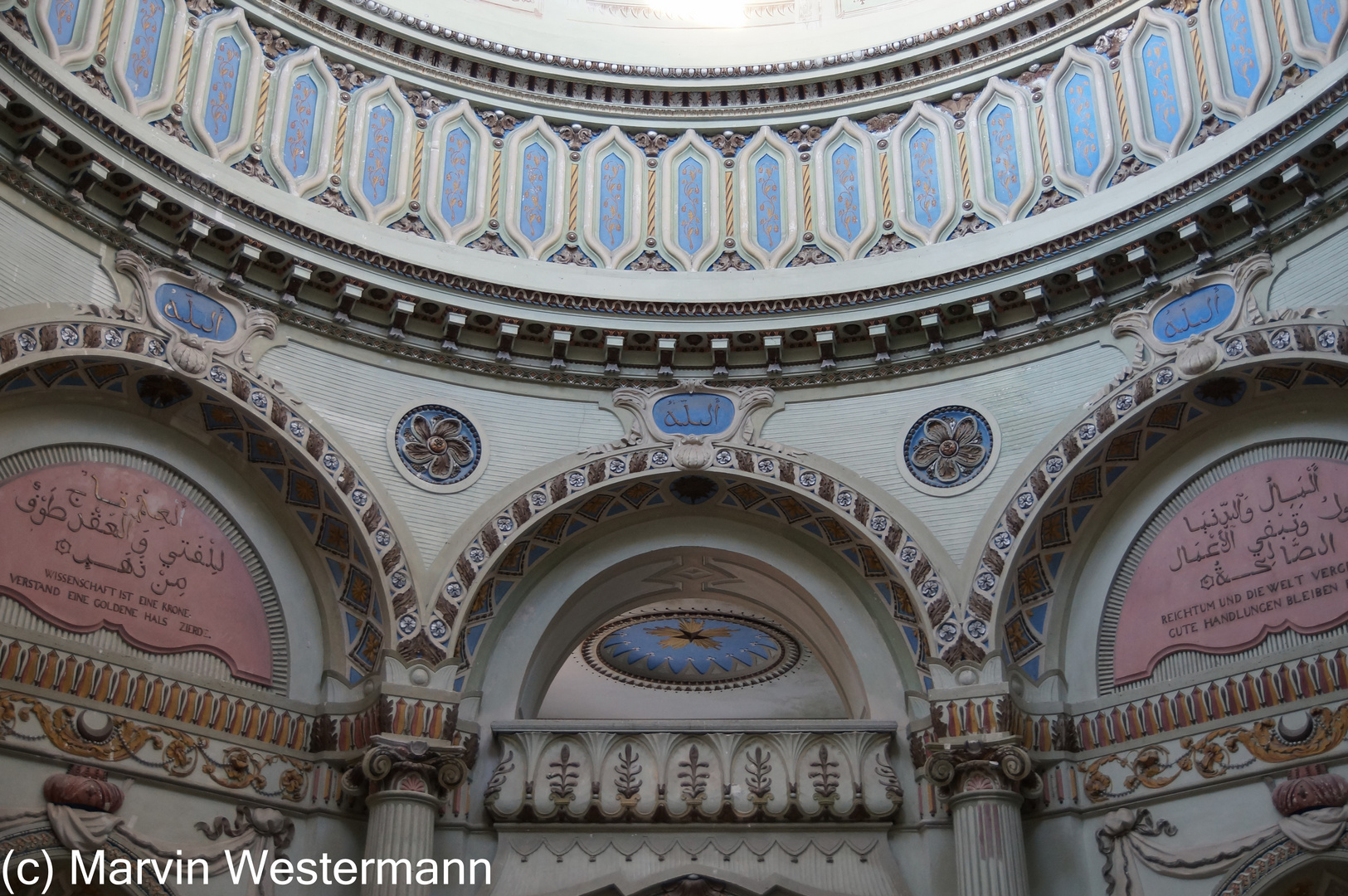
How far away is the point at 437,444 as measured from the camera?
45.0 ft

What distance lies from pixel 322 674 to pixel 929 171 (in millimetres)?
9202

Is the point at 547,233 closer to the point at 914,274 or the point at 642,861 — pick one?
the point at 914,274

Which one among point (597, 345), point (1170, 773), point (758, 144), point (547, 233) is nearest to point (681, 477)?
point (597, 345)

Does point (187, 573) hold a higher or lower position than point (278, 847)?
higher

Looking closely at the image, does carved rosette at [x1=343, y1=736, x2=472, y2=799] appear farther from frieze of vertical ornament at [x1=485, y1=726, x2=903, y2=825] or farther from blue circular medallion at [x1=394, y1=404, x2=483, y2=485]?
blue circular medallion at [x1=394, y1=404, x2=483, y2=485]

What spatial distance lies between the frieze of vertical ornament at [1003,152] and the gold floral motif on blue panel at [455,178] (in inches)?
242

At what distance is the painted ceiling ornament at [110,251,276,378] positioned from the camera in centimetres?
1223

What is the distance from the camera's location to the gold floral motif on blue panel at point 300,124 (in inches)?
562

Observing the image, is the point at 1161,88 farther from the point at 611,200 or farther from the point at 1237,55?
the point at 611,200

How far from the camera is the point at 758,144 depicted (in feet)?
52.6

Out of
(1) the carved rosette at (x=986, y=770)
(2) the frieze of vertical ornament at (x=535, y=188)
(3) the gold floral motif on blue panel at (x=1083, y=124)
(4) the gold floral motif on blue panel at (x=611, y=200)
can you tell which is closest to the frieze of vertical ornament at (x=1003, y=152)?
(3) the gold floral motif on blue panel at (x=1083, y=124)

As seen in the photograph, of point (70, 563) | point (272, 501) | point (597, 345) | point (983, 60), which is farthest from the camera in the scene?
point (983, 60)

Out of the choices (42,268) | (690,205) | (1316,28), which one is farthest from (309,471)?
(1316,28)

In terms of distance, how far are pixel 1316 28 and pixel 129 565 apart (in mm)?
12895
